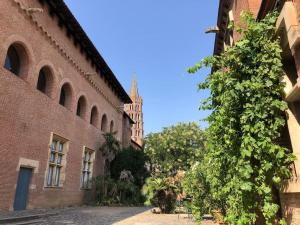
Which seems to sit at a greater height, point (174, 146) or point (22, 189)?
point (174, 146)

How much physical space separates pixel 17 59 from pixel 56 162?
242 inches

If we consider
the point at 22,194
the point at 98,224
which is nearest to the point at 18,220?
the point at 98,224

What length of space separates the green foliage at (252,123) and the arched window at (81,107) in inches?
610

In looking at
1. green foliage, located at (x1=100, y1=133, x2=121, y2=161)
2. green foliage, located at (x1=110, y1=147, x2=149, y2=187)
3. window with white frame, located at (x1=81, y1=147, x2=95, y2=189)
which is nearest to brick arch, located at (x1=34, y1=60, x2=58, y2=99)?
window with white frame, located at (x1=81, y1=147, x2=95, y2=189)

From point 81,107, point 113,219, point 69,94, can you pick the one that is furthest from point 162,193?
point 81,107

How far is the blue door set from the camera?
41.1 ft

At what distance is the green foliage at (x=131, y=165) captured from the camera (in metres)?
24.1

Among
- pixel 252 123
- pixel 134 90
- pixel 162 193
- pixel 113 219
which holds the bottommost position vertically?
pixel 113 219

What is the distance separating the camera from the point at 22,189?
507 inches

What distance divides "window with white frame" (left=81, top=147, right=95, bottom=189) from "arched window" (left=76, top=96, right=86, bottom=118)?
100 inches

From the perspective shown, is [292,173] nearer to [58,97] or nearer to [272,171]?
[272,171]

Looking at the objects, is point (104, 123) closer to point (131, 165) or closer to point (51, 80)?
point (131, 165)

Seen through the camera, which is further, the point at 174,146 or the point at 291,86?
the point at 174,146

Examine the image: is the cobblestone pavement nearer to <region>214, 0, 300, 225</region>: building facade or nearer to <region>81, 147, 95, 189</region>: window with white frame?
<region>214, 0, 300, 225</region>: building facade
